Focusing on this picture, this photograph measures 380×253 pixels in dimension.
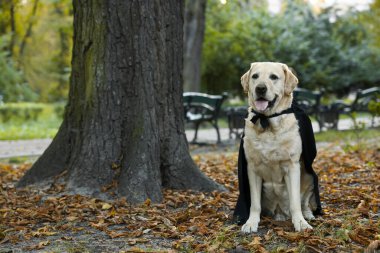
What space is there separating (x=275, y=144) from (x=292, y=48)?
22.6 m

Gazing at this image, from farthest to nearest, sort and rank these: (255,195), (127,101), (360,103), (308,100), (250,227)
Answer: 1. (360,103)
2. (308,100)
3. (127,101)
4. (255,195)
5. (250,227)

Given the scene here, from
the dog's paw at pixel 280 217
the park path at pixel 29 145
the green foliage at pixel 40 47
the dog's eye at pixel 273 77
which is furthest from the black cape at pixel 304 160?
the green foliage at pixel 40 47

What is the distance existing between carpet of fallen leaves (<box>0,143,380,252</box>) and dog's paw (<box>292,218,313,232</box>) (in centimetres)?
7

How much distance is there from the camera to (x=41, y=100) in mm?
36656

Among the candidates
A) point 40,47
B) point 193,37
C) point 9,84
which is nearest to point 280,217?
point 193,37

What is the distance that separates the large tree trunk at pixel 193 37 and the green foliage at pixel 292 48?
5202mm

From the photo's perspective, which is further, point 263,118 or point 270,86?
point 263,118

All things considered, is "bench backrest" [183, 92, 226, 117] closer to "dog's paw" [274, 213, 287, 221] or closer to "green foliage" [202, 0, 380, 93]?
"dog's paw" [274, 213, 287, 221]

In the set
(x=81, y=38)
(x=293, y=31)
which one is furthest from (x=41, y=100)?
(x=81, y=38)

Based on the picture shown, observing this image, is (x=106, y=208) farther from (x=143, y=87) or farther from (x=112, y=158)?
(x=143, y=87)

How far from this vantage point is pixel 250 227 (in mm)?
4988

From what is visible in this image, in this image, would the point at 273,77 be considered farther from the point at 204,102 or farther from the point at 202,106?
the point at 204,102

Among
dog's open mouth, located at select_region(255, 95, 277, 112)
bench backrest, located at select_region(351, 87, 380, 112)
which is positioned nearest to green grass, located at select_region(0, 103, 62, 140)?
bench backrest, located at select_region(351, 87, 380, 112)

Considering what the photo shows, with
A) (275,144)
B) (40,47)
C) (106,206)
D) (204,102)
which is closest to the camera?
(275,144)
